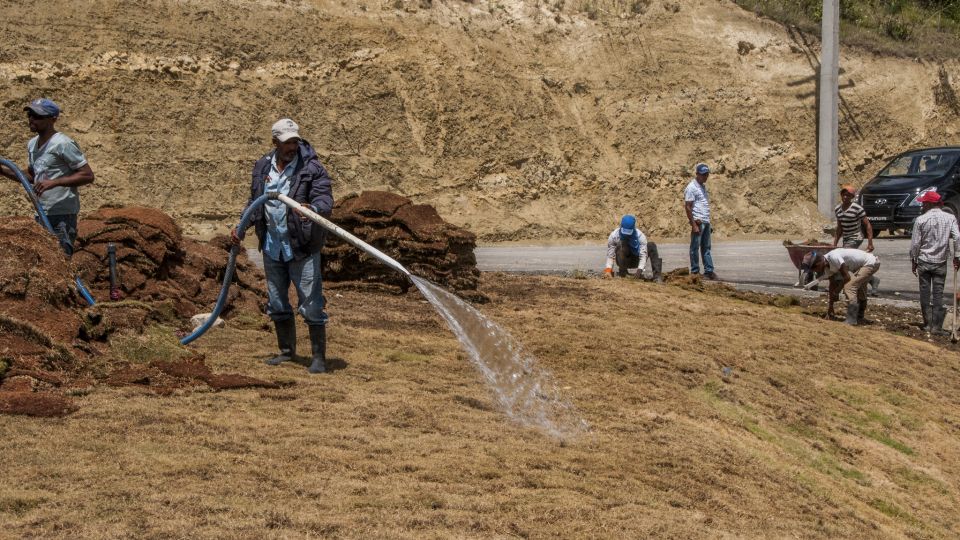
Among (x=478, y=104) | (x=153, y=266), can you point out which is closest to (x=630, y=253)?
(x=153, y=266)

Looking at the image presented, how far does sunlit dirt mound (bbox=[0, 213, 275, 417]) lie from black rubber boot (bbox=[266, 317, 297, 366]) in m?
0.69

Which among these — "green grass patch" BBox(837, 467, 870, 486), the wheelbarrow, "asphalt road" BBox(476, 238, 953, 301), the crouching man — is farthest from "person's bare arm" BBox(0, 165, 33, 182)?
the wheelbarrow

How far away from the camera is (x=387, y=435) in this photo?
7074mm

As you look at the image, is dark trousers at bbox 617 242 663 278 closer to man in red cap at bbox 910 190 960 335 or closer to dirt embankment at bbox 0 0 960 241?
man in red cap at bbox 910 190 960 335

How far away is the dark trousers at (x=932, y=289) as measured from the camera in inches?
561

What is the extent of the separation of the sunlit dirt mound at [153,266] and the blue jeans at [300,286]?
6.25 feet

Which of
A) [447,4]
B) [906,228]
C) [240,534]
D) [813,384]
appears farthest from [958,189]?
[240,534]

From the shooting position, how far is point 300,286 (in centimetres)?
867

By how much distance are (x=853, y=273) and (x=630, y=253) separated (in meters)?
3.35

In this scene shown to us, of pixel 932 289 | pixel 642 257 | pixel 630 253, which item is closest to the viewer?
pixel 932 289

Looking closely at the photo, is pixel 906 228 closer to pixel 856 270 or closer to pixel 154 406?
pixel 856 270

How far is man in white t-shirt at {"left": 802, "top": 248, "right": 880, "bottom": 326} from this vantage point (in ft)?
46.8

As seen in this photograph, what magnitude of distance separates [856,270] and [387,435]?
9037mm

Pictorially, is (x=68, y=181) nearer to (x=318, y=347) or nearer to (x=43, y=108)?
(x=43, y=108)
